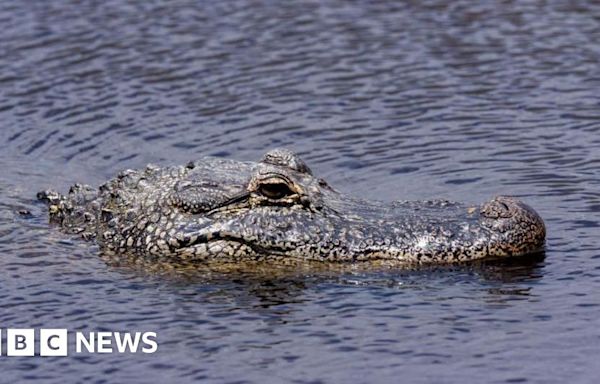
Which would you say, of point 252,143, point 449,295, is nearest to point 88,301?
point 449,295

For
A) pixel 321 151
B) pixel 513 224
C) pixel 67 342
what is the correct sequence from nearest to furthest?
pixel 67 342 < pixel 513 224 < pixel 321 151

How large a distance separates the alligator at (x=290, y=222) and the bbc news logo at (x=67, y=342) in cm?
166

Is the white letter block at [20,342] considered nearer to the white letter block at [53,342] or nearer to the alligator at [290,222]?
the white letter block at [53,342]

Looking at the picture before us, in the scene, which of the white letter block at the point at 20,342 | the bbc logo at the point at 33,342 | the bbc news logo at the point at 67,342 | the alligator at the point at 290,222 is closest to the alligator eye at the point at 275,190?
the alligator at the point at 290,222

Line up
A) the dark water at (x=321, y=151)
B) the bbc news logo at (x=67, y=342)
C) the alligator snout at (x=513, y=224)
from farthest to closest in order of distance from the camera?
the alligator snout at (x=513, y=224) → the bbc news logo at (x=67, y=342) → the dark water at (x=321, y=151)

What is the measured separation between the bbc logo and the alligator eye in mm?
2079

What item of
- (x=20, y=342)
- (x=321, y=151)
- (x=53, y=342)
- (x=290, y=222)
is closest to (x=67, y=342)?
(x=53, y=342)

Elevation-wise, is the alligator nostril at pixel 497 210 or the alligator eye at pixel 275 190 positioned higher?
the alligator eye at pixel 275 190

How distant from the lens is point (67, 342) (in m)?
10.4

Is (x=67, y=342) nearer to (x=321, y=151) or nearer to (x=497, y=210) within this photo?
(x=497, y=210)

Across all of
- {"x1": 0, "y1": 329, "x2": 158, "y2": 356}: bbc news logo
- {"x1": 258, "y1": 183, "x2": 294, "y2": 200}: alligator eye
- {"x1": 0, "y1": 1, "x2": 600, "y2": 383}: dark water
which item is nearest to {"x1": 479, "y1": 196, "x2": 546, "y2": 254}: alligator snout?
{"x1": 0, "y1": 1, "x2": 600, "y2": 383}: dark water

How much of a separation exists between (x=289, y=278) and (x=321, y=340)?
153 centimetres

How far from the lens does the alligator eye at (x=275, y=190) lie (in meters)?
11.8

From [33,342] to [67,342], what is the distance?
0.25 metres
